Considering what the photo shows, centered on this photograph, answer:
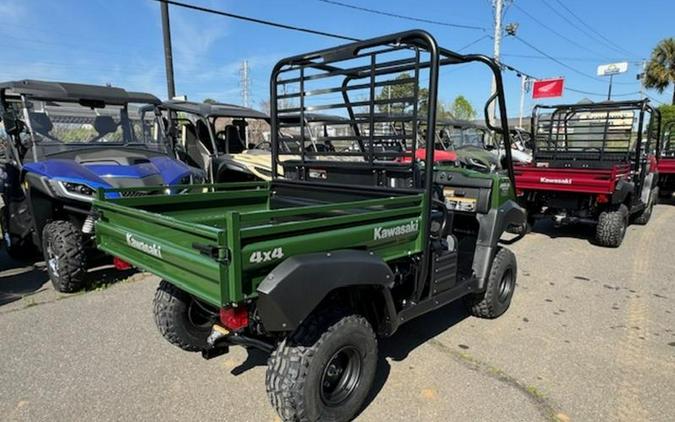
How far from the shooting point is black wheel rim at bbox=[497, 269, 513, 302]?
4.05 m

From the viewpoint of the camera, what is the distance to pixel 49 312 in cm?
402

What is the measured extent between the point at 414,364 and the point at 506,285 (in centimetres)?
142

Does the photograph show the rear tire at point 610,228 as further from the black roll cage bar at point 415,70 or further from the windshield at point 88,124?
the windshield at point 88,124

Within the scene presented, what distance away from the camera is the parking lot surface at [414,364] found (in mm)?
2666

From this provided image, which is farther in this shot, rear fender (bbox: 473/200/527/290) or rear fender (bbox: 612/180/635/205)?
rear fender (bbox: 612/180/635/205)

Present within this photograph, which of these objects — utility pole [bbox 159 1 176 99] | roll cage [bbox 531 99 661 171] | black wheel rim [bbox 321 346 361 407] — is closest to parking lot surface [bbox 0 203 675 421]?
black wheel rim [bbox 321 346 361 407]

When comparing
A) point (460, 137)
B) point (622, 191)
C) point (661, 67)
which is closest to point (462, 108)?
point (661, 67)

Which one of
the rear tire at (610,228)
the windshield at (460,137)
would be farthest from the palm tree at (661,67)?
the rear tire at (610,228)

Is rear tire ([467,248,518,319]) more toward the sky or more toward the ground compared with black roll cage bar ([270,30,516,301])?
more toward the ground

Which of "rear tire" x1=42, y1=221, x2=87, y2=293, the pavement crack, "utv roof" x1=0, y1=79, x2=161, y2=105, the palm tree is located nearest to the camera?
the pavement crack

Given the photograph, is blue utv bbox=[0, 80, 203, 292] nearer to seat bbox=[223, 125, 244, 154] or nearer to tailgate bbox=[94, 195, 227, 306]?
tailgate bbox=[94, 195, 227, 306]

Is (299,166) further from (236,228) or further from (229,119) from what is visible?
(229,119)

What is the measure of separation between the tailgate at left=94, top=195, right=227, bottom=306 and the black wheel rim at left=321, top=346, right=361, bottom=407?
861mm

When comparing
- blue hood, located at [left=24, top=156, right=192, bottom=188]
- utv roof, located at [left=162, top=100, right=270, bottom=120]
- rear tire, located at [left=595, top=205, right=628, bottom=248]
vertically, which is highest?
utv roof, located at [left=162, top=100, right=270, bottom=120]
